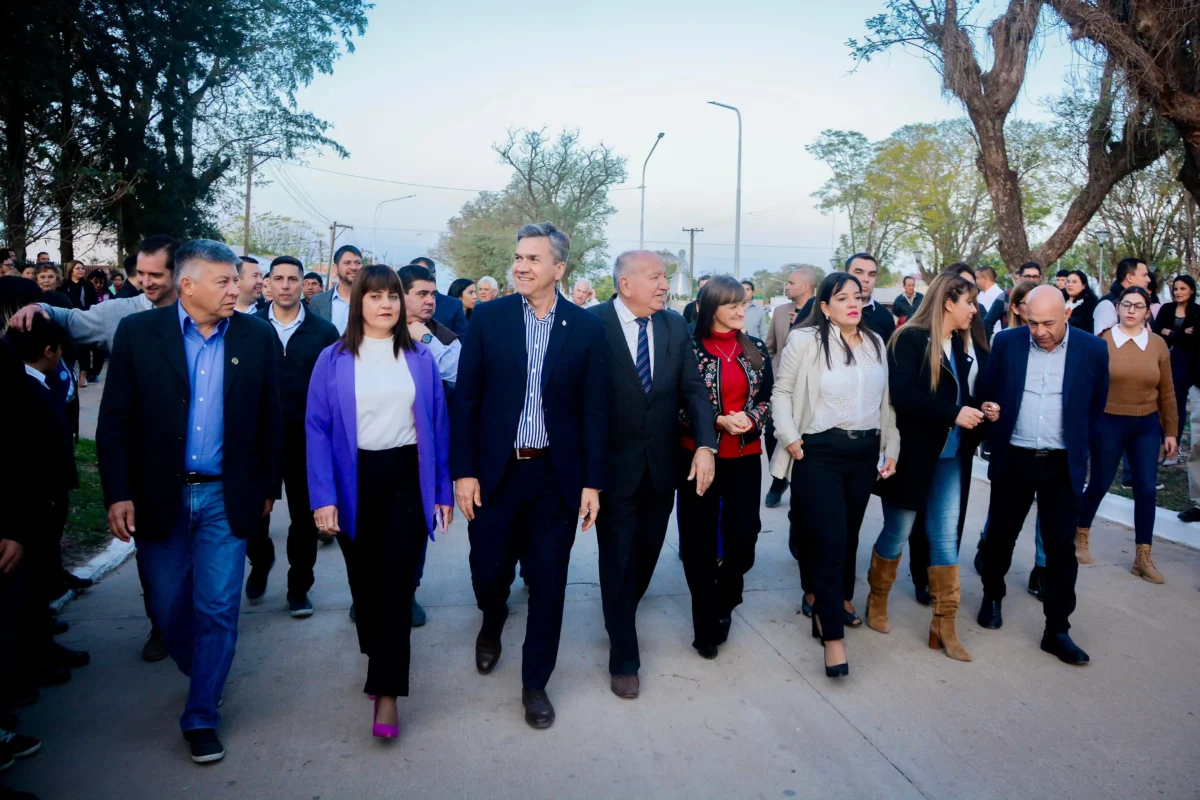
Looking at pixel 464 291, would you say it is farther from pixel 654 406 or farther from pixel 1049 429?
pixel 1049 429

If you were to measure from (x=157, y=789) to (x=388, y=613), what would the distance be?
102cm

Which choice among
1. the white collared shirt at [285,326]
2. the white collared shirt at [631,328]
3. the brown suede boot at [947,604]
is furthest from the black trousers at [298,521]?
the brown suede boot at [947,604]

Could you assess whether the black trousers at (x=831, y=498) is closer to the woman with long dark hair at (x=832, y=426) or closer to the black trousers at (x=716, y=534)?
the woman with long dark hair at (x=832, y=426)

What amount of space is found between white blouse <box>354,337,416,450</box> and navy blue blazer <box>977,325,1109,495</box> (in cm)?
326

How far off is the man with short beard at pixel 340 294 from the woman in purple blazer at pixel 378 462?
278 cm

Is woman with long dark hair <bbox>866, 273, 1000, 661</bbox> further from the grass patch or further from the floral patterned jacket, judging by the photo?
the grass patch

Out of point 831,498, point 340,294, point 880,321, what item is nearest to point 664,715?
point 831,498

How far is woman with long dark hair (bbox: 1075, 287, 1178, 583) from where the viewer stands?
230 inches

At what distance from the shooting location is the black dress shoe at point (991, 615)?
500 centimetres

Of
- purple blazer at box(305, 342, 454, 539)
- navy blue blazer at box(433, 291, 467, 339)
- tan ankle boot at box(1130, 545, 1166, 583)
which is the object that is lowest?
tan ankle boot at box(1130, 545, 1166, 583)

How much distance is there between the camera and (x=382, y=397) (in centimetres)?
366

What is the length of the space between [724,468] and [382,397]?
6.12ft

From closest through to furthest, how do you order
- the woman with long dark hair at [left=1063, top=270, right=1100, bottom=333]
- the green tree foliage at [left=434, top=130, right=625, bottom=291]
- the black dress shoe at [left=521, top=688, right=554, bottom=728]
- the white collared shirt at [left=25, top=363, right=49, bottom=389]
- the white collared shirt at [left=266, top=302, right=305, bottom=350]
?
the black dress shoe at [left=521, top=688, right=554, bottom=728], the white collared shirt at [left=25, top=363, right=49, bottom=389], the white collared shirt at [left=266, top=302, right=305, bottom=350], the woman with long dark hair at [left=1063, top=270, right=1100, bottom=333], the green tree foliage at [left=434, top=130, right=625, bottom=291]

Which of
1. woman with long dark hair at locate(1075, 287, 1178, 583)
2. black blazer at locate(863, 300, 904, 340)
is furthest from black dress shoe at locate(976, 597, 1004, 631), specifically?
black blazer at locate(863, 300, 904, 340)
